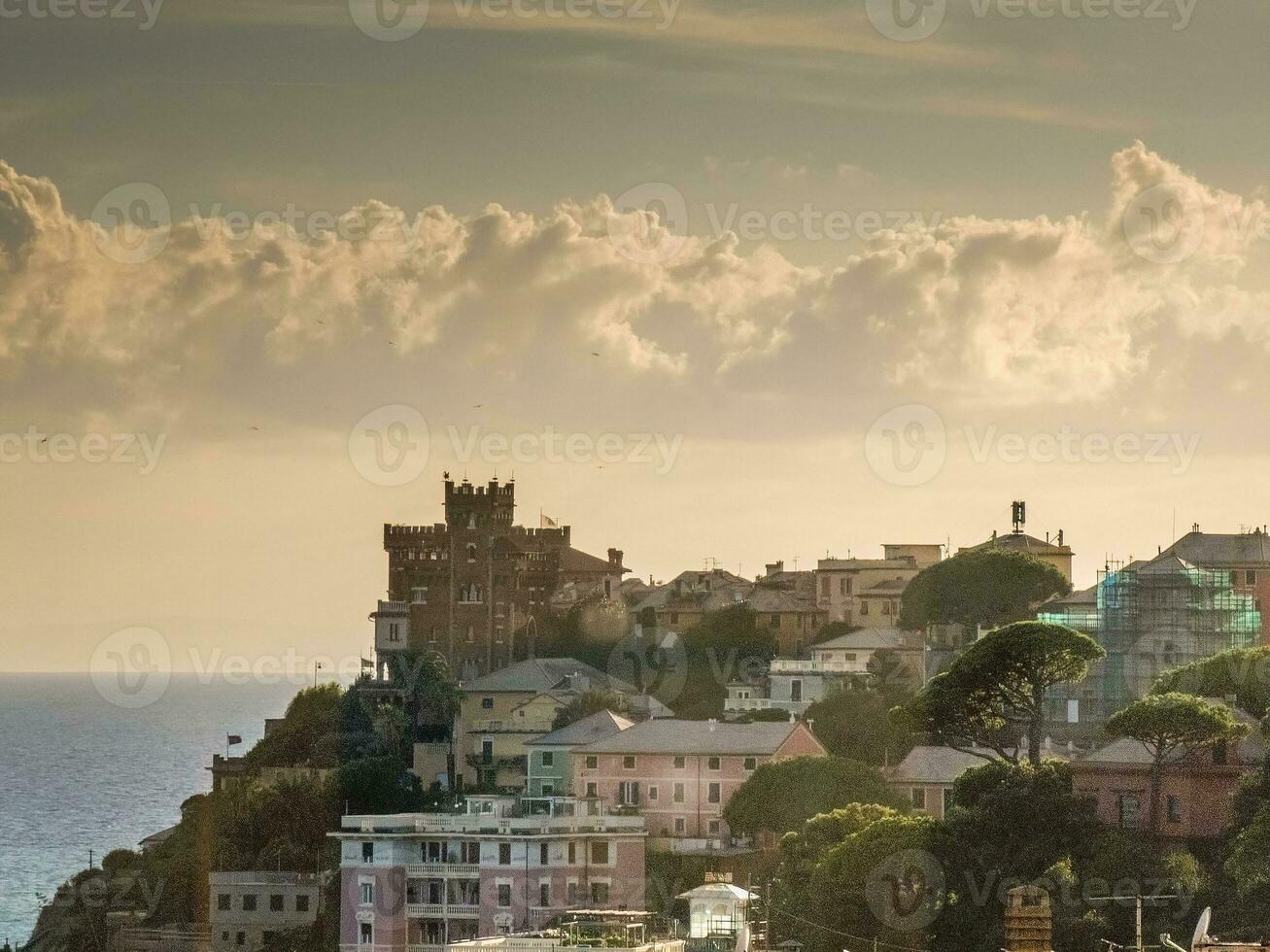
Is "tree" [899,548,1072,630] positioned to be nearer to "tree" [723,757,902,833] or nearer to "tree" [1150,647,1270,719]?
"tree" [1150,647,1270,719]

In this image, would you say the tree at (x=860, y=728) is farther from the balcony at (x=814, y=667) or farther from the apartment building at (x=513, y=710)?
the apartment building at (x=513, y=710)

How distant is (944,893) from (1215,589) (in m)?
32.0

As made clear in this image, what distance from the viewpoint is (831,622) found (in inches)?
5404

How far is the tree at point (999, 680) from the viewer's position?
99.5m

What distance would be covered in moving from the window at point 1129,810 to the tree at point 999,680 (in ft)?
10.6

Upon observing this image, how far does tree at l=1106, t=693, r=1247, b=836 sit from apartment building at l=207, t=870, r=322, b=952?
2832 cm

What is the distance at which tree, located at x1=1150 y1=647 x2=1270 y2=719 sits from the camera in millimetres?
102062

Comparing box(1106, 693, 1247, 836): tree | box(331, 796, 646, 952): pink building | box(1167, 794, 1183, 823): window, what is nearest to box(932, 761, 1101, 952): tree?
box(1167, 794, 1183, 823): window

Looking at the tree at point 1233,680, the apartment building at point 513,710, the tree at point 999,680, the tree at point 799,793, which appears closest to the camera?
the tree at point 999,680

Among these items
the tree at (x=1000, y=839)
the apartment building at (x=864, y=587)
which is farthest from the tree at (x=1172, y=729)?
the apartment building at (x=864, y=587)

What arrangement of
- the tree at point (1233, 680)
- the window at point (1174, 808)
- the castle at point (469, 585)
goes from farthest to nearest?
the castle at point (469, 585), the tree at point (1233, 680), the window at point (1174, 808)

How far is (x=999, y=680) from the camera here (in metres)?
100

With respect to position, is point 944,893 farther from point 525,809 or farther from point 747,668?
point 747,668

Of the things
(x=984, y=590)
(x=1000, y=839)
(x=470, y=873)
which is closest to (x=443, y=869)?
(x=470, y=873)
